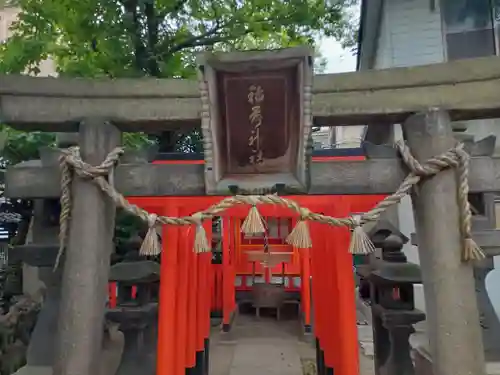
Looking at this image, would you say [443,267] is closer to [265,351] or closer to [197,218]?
[197,218]

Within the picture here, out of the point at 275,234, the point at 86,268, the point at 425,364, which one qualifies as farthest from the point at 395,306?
the point at 275,234

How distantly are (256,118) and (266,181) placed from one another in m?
0.34

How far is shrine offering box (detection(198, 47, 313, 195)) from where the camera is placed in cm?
224

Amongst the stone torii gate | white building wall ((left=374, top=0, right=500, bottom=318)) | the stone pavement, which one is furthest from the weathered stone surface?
white building wall ((left=374, top=0, right=500, bottom=318))

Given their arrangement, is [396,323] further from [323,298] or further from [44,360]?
[44,360]

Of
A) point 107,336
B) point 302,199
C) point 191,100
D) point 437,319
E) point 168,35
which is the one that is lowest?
point 107,336

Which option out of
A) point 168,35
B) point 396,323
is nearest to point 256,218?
point 396,323

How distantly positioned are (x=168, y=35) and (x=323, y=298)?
5128mm

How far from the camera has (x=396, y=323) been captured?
12.2 ft

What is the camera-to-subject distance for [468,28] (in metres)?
6.61

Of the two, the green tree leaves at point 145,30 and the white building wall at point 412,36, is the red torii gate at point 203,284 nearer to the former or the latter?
the white building wall at point 412,36

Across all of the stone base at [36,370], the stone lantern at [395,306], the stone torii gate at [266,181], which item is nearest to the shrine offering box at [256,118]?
the stone torii gate at [266,181]

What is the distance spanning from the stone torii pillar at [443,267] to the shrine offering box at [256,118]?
2.09 feet

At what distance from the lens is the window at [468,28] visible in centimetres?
643
